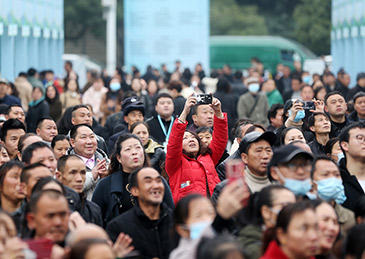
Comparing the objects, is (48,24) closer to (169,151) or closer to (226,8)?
(169,151)

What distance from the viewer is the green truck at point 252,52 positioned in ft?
149

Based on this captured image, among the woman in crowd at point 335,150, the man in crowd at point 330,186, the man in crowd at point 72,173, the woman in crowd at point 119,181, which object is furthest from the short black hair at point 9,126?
the man in crowd at point 330,186

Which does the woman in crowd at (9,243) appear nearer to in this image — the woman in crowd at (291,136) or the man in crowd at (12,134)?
the woman in crowd at (291,136)

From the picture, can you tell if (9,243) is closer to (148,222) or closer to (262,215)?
(148,222)

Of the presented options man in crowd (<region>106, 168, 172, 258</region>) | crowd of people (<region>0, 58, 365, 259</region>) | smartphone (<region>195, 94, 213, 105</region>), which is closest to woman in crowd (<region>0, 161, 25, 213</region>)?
crowd of people (<region>0, 58, 365, 259</region>)

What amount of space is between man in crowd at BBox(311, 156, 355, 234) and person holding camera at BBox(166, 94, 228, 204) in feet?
6.57

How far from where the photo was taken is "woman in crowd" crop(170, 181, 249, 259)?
6.32 m

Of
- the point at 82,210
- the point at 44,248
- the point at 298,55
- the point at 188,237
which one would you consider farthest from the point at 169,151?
the point at 298,55

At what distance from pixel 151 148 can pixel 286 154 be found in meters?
3.80

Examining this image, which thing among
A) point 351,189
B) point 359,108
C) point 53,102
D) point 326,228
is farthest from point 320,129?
point 53,102

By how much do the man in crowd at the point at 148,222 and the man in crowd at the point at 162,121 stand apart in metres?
5.61

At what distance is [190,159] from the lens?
986cm

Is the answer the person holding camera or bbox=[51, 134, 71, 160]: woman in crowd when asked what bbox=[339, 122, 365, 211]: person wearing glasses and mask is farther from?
bbox=[51, 134, 71, 160]: woman in crowd

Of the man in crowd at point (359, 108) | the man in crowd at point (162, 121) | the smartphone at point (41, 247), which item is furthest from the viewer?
the man in crowd at point (162, 121)
